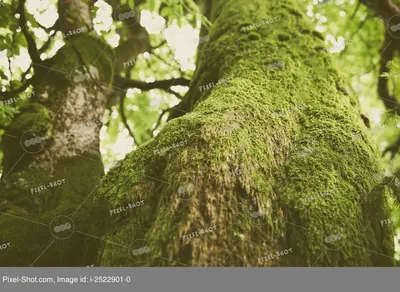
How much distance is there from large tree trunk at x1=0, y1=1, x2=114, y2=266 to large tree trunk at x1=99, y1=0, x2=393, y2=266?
0.52 m

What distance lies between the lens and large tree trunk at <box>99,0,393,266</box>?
1923mm

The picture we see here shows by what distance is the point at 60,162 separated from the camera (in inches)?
145

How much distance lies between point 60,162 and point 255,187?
94.6 inches

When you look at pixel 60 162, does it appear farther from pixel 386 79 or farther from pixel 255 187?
pixel 386 79

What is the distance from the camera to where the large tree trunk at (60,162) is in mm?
2668

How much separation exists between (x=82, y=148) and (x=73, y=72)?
109 cm

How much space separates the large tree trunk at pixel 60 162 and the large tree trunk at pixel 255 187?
522mm

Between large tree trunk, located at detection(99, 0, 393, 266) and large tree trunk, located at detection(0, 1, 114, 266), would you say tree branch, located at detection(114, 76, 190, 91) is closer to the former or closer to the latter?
large tree trunk, located at detection(0, 1, 114, 266)

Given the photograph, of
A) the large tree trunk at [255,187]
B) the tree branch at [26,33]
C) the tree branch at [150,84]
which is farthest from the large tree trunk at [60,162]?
the tree branch at [150,84]

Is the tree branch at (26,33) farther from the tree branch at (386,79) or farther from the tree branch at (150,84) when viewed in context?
the tree branch at (386,79)

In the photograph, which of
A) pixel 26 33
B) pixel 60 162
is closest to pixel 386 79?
Result: pixel 60 162

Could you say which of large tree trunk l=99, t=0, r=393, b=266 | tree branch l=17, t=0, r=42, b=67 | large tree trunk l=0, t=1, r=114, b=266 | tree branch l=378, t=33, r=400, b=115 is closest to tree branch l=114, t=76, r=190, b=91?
large tree trunk l=0, t=1, r=114, b=266
